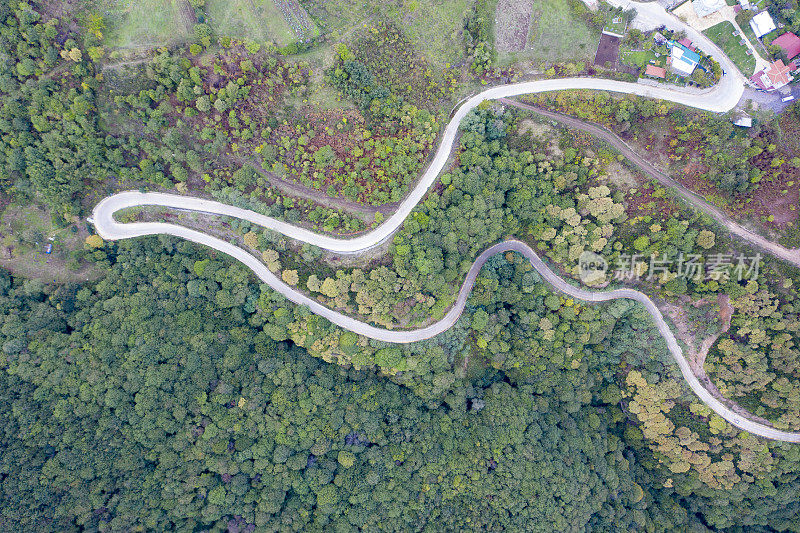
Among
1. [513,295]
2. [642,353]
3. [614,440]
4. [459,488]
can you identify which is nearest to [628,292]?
[642,353]

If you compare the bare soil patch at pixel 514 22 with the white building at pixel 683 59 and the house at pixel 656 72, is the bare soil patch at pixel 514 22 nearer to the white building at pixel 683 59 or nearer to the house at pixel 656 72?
the house at pixel 656 72

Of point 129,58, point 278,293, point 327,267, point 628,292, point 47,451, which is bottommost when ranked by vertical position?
point 47,451

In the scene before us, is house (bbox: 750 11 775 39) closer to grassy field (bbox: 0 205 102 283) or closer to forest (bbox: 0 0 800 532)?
forest (bbox: 0 0 800 532)

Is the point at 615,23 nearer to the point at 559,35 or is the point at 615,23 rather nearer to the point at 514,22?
the point at 559,35

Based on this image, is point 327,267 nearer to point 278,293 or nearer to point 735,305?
point 278,293

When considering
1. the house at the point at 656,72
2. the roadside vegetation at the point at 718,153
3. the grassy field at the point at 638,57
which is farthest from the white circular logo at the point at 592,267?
the grassy field at the point at 638,57

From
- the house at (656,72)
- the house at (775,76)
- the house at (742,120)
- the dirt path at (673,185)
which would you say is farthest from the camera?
the house at (656,72)
